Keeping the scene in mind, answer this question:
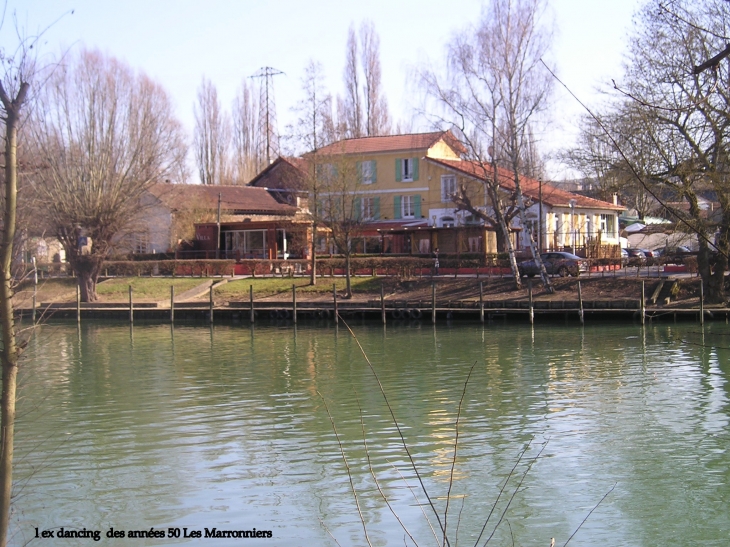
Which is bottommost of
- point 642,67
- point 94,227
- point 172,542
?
point 172,542

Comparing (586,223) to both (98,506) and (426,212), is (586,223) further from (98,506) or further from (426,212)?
(98,506)

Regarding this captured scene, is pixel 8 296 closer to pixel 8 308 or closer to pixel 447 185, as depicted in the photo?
pixel 8 308

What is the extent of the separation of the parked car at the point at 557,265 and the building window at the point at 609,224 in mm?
18535

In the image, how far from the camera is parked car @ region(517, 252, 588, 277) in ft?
142

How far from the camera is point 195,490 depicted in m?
12.8

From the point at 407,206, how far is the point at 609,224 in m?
15.2

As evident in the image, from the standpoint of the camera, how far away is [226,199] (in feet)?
225

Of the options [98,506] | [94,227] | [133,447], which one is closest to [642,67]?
[133,447]

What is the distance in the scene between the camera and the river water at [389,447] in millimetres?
11195

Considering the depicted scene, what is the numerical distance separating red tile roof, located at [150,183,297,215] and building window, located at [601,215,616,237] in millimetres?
23564

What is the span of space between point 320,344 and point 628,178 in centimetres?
1329

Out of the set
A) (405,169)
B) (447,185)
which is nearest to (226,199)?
(405,169)

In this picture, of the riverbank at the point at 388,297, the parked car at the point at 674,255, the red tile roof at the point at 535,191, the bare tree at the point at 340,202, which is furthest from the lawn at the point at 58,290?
the parked car at the point at 674,255

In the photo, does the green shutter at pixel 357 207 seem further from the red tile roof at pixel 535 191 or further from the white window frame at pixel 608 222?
the white window frame at pixel 608 222
